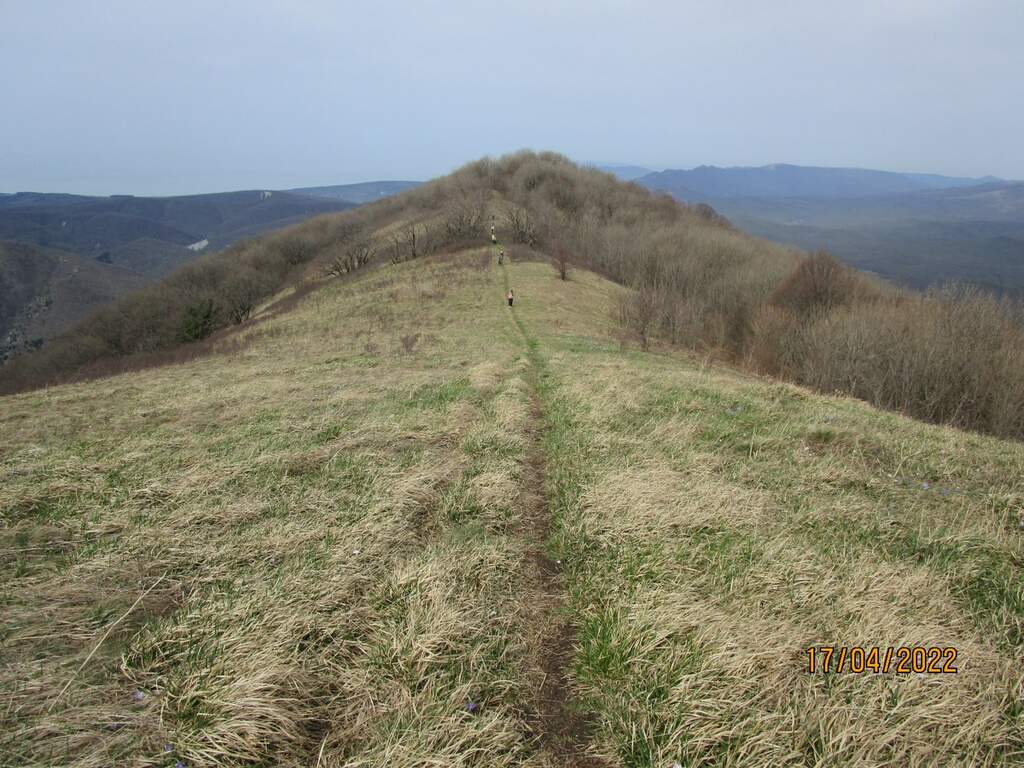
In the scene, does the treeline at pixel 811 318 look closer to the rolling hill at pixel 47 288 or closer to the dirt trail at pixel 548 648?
the dirt trail at pixel 548 648

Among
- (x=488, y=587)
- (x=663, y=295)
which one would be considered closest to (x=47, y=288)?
(x=663, y=295)

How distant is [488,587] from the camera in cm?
403

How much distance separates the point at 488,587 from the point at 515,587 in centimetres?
27

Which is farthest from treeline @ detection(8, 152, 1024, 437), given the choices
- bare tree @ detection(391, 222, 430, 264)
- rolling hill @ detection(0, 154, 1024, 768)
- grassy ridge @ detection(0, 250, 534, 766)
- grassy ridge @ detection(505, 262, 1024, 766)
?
grassy ridge @ detection(0, 250, 534, 766)

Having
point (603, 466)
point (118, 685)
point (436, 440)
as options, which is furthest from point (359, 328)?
point (118, 685)

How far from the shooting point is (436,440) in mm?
7645

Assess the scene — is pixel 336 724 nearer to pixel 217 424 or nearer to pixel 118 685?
pixel 118 685

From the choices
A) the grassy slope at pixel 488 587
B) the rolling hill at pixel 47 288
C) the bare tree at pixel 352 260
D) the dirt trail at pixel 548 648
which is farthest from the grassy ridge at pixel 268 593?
the rolling hill at pixel 47 288

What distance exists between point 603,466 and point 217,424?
760 centimetres

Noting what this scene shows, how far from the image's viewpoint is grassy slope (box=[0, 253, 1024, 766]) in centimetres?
268

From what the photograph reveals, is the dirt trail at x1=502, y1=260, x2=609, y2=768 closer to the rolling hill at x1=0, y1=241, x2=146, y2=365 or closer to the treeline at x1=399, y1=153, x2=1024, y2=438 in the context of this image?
the treeline at x1=399, y1=153, x2=1024, y2=438
